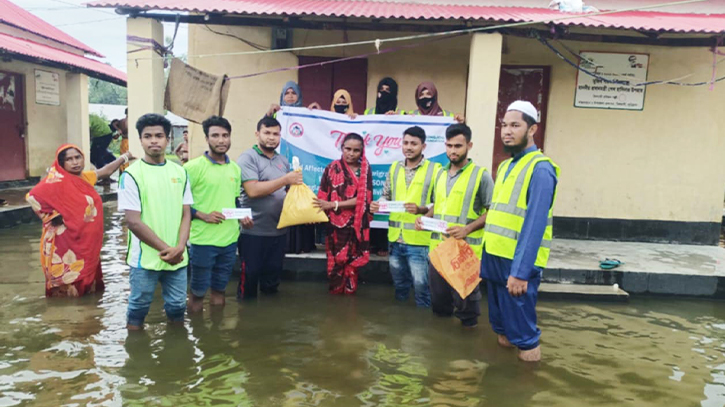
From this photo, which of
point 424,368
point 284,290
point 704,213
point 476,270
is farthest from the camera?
point 704,213

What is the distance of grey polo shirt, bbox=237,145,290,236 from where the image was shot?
4.88 meters

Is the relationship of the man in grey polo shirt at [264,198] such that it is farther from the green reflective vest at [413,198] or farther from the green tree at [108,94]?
the green tree at [108,94]

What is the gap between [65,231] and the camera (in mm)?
5195

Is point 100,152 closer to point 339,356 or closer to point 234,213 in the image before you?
point 234,213

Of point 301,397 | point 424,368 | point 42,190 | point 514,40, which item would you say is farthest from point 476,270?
point 514,40

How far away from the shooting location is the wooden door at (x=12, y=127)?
12680 millimetres

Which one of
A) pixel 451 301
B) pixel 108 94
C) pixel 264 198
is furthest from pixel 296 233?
pixel 108 94

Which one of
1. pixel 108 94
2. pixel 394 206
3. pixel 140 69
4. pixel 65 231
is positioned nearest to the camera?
pixel 394 206

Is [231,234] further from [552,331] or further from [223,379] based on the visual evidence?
[552,331]

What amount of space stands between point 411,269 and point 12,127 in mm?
12333

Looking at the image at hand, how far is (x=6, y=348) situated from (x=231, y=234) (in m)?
1.87

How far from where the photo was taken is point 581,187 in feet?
26.5

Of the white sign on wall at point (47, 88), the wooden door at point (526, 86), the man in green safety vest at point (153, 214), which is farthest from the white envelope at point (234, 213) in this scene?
the white sign on wall at point (47, 88)

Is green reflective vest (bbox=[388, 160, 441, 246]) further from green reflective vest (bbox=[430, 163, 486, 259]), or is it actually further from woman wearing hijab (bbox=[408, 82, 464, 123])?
woman wearing hijab (bbox=[408, 82, 464, 123])
